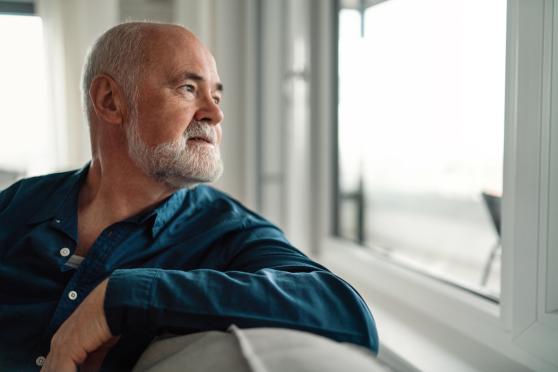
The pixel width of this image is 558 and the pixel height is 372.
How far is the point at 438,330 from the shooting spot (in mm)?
1280

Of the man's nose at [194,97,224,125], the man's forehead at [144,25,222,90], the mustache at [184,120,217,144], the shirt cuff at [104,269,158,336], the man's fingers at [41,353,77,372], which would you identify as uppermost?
the man's forehead at [144,25,222,90]

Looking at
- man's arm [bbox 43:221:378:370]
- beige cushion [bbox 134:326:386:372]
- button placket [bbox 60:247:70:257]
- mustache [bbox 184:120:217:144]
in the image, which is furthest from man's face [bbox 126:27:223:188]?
beige cushion [bbox 134:326:386:372]

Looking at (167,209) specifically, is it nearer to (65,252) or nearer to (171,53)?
(65,252)

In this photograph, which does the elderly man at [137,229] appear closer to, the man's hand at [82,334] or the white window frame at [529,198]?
the man's hand at [82,334]

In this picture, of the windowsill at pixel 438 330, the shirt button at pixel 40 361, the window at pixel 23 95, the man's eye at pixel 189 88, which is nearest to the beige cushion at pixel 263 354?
the shirt button at pixel 40 361

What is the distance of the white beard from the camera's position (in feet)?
3.77

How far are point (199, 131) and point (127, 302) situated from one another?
1.63ft

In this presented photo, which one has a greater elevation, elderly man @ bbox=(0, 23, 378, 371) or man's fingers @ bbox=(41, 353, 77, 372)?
elderly man @ bbox=(0, 23, 378, 371)

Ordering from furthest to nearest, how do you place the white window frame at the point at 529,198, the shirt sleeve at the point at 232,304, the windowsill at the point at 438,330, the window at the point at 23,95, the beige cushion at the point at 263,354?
the window at the point at 23,95
the windowsill at the point at 438,330
the white window frame at the point at 529,198
the shirt sleeve at the point at 232,304
the beige cushion at the point at 263,354

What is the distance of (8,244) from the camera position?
1.16 metres

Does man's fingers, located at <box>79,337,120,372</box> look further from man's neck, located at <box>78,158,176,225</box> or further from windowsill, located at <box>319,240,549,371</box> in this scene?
windowsill, located at <box>319,240,549,371</box>

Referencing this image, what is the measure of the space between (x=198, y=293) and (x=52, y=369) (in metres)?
0.28

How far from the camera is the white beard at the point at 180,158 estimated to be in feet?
3.77

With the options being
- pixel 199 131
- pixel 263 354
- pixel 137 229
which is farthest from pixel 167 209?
pixel 263 354
